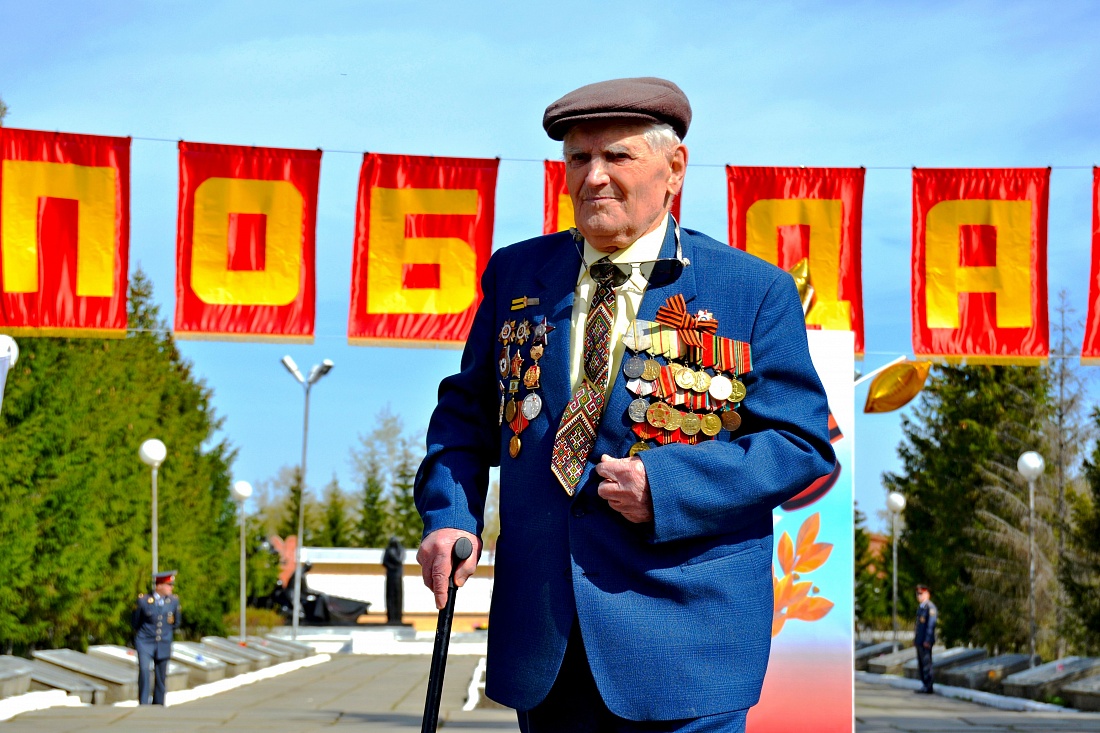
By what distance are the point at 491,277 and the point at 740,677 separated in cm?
101

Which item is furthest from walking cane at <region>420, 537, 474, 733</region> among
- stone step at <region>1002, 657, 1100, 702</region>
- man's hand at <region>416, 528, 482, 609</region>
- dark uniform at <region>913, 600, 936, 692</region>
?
dark uniform at <region>913, 600, 936, 692</region>

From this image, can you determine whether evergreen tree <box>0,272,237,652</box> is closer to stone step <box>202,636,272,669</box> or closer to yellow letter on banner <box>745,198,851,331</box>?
stone step <box>202,636,272,669</box>

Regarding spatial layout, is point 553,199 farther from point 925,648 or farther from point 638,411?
point 925,648

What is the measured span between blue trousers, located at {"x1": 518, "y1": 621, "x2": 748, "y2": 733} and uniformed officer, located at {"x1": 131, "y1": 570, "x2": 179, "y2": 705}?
49.9ft

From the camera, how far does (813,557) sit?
7688 mm

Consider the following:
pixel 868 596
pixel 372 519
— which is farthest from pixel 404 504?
pixel 868 596

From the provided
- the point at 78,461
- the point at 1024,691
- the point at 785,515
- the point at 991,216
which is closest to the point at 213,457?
the point at 78,461

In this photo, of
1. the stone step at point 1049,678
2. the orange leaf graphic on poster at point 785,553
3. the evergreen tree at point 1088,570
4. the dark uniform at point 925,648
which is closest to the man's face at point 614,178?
the orange leaf graphic on poster at point 785,553

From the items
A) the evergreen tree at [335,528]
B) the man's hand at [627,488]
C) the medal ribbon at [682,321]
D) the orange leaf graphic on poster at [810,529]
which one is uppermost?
the medal ribbon at [682,321]

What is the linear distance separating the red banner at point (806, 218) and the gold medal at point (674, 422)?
1034 cm

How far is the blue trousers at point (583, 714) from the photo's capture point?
2.43 m

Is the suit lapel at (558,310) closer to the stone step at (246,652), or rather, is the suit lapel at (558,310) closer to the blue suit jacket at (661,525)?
the blue suit jacket at (661,525)

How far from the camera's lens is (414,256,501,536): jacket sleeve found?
265 cm

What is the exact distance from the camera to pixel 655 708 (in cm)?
240
